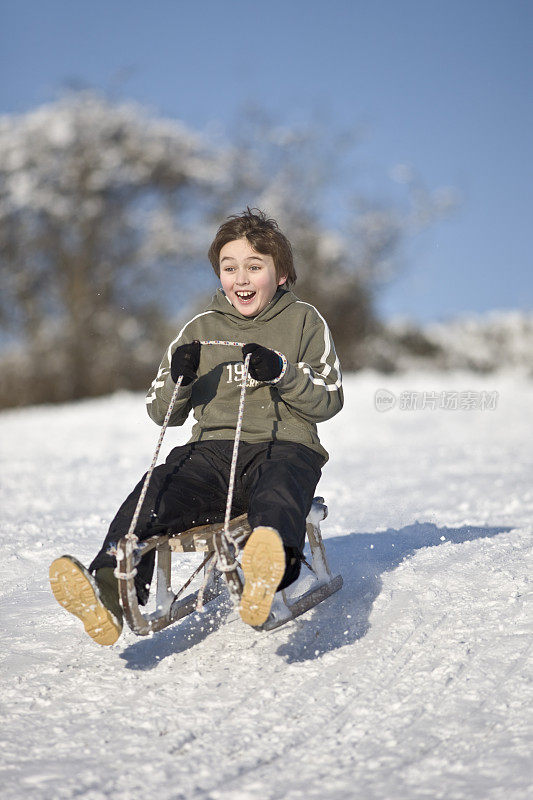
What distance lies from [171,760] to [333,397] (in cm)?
148

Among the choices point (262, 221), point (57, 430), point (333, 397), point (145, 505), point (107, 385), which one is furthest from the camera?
point (107, 385)

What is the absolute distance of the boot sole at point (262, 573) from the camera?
2471 millimetres

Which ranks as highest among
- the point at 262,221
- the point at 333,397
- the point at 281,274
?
the point at 262,221

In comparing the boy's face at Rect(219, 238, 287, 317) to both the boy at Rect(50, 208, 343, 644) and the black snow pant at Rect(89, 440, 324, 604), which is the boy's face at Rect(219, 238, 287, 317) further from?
the black snow pant at Rect(89, 440, 324, 604)

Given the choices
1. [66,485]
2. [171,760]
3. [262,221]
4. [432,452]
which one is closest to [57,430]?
[66,485]

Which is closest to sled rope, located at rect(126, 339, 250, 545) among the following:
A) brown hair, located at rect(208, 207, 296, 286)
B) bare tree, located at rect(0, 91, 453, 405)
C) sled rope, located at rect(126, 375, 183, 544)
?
sled rope, located at rect(126, 375, 183, 544)

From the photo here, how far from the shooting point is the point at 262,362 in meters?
2.86

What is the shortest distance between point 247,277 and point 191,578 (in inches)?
47.1

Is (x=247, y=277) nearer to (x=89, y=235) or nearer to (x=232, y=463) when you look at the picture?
(x=232, y=463)

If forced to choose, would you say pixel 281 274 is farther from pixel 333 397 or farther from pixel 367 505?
pixel 367 505

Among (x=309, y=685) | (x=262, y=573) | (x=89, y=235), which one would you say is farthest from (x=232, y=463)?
(x=89, y=235)

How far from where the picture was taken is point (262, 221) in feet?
11.0

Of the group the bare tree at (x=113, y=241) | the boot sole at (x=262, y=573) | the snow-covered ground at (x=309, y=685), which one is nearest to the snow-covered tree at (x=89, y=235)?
the bare tree at (x=113, y=241)

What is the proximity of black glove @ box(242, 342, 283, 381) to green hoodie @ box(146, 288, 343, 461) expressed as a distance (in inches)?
8.1
